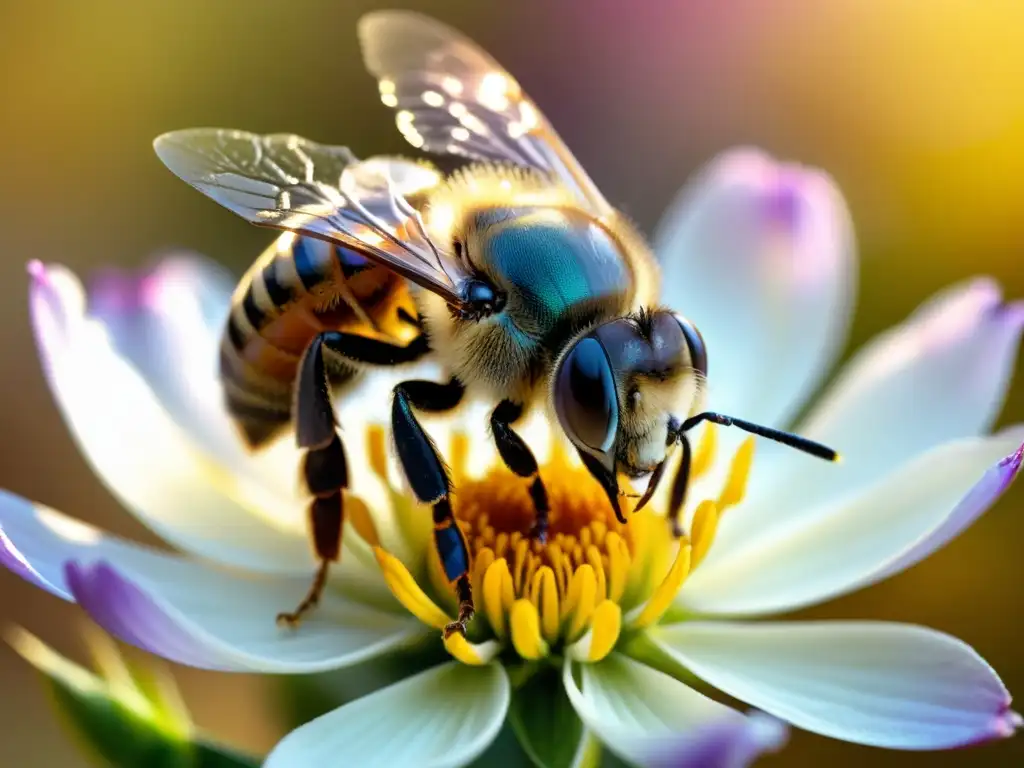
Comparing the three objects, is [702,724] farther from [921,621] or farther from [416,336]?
[921,621]

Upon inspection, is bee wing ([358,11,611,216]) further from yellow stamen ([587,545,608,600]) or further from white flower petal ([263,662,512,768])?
white flower petal ([263,662,512,768])

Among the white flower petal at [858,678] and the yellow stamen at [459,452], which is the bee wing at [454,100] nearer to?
the yellow stamen at [459,452]

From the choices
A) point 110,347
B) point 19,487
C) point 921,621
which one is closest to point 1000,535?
point 921,621

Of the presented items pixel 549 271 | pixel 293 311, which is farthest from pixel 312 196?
pixel 549 271

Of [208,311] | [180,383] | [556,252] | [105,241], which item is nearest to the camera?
[556,252]

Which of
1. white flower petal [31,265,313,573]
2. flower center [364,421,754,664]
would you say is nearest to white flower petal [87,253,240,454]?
white flower petal [31,265,313,573]

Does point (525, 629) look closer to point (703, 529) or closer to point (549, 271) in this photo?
point (703, 529)
